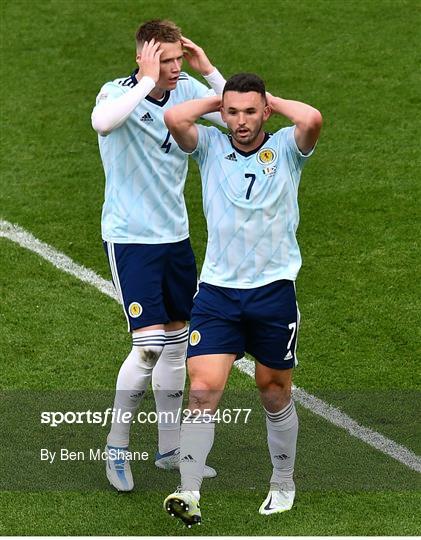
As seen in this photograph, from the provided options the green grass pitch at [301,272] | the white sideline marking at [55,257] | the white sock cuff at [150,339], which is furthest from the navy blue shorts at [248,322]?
the white sideline marking at [55,257]

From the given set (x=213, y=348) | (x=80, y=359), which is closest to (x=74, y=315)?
(x=80, y=359)

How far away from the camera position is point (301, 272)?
34.5 ft

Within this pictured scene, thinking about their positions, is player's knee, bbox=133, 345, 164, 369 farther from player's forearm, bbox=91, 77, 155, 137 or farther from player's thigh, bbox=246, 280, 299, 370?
player's forearm, bbox=91, 77, 155, 137

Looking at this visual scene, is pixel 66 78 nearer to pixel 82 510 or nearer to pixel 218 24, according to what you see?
pixel 218 24

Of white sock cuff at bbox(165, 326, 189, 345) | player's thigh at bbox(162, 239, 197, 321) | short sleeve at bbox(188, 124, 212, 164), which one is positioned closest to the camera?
short sleeve at bbox(188, 124, 212, 164)

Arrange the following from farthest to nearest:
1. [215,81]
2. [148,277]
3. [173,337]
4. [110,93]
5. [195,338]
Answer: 1. [173,337]
2. [215,81]
3. [148,277]
4. [110,93]
5. [195,338]

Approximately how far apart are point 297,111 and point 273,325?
1.12m

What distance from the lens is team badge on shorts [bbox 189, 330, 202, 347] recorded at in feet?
23.4

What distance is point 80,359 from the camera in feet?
30.8

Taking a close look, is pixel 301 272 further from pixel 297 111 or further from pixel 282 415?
pixel 297 111

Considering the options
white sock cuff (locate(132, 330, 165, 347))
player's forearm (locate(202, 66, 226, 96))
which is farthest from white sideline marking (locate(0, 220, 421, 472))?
player's forearm (locate(202, 66, 226, 96))

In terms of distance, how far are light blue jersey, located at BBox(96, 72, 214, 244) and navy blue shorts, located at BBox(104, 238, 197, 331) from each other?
2.3 inches

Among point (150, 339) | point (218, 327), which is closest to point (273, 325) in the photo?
point (218, 327)

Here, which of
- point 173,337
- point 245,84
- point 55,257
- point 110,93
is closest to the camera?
point 245,84
